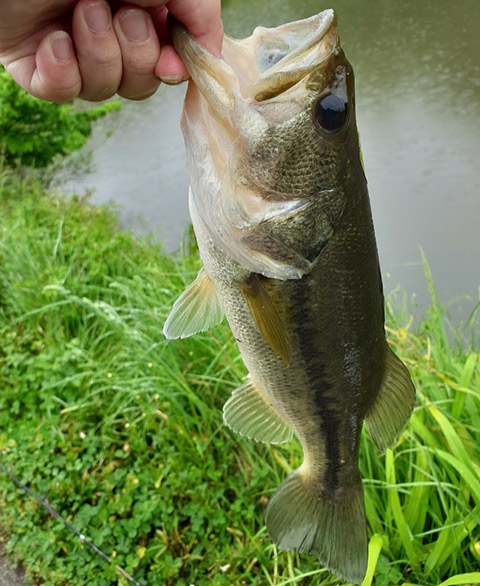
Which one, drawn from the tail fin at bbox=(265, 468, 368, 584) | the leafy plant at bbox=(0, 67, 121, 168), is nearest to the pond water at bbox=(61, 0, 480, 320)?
the leafy plant at bbox=(0, 67, 121, 168)

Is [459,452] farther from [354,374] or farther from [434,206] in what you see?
[434,206]

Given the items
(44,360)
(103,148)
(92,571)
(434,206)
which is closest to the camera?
(92,571)

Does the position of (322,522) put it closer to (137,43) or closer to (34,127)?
(137,43)

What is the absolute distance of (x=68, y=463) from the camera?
2791 millimetres

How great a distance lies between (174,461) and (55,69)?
1.93 m

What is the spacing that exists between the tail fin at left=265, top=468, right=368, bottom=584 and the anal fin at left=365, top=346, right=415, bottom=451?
0.73ft

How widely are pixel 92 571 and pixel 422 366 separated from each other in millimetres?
1724

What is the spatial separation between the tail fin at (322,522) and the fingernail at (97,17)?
138 centimetres

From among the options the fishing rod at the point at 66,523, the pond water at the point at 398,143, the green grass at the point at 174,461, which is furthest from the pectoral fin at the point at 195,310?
the pond water at the point at 398,143

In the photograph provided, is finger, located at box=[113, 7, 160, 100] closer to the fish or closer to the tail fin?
the fish

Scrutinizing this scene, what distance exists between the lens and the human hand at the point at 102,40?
3.88 ft

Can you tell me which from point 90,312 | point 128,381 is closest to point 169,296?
point 90,312

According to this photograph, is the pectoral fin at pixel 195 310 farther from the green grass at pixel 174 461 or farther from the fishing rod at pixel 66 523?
the fishing rod at pixel 66 523

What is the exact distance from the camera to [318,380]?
1.55 m
